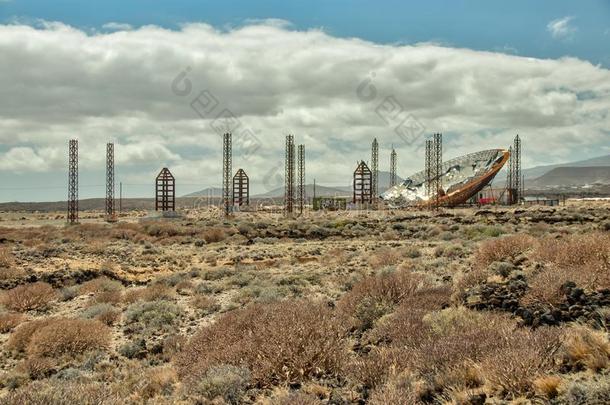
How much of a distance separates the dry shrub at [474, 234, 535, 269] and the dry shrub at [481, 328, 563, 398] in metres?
8.37

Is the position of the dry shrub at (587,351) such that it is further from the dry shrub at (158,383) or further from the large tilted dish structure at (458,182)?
the large tilted dish structure at (458,182)

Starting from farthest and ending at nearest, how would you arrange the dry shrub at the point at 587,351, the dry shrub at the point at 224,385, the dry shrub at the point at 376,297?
the dry shrub at the point at 376,297, the dry shrub at the point at 224,385, the dry shrub at the point at 587,351

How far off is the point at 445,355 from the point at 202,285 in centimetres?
1305

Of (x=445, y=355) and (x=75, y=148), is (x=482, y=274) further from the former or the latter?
(x=75, y=148)

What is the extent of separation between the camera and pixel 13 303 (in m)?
16.5

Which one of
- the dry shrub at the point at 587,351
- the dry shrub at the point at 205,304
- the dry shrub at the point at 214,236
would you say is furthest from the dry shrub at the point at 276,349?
the dry shrub at the point at 214,236

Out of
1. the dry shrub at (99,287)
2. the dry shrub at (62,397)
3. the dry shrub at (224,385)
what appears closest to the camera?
the dry shrub at (62,397)

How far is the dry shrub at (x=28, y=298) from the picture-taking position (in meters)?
16.5

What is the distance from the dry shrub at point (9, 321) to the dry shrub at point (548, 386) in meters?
13.4

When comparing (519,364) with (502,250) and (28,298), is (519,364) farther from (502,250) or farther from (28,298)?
(28,298)

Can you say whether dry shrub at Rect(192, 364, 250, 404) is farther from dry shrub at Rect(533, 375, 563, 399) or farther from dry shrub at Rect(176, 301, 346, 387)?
dry shrub at Rect(533, 375, 563, 399)

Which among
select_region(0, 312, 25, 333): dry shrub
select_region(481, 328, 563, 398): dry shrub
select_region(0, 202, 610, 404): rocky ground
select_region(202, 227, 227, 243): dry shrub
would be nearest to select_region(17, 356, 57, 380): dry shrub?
→ select_region(0, 202, 610, 404): rocky ground

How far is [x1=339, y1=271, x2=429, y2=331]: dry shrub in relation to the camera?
428 inches

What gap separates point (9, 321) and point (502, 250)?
47.0 feet
